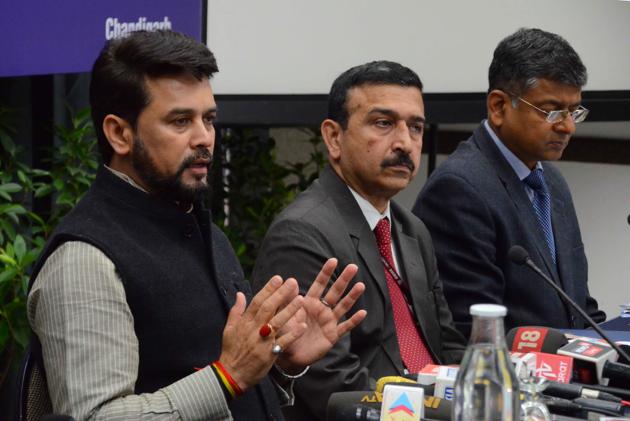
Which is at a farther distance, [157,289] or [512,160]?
[512,160]

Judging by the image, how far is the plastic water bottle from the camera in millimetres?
1621

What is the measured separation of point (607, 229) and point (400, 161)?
197 centimetres

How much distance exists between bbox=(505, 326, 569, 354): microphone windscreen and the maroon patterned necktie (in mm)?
475

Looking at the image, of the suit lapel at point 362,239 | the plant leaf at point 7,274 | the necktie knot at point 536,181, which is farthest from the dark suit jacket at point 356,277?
the plant leaf at point 7,274

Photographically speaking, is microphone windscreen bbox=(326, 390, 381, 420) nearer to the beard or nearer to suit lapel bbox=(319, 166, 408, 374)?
the beard

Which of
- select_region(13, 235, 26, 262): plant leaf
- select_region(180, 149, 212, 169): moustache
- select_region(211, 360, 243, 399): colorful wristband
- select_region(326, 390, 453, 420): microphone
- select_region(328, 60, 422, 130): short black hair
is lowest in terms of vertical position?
select_region(13, 235, 26, 262): plant leaf

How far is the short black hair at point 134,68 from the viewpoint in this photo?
219 cm

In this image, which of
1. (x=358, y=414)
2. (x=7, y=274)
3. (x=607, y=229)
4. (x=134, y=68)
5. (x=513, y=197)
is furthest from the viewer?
(x=607, y=229)

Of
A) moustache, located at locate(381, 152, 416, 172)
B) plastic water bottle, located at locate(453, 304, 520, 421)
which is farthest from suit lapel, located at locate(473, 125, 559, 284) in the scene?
plastic water bottle, located at locate(453, 304, 520, 421)

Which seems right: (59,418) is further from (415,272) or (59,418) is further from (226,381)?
(415,272)

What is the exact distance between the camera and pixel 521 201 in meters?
3.28

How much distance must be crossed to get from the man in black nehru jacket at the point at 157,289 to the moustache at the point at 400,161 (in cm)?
68

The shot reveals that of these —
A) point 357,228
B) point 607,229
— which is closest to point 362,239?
point 357,228

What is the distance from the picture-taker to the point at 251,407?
7.43ft
